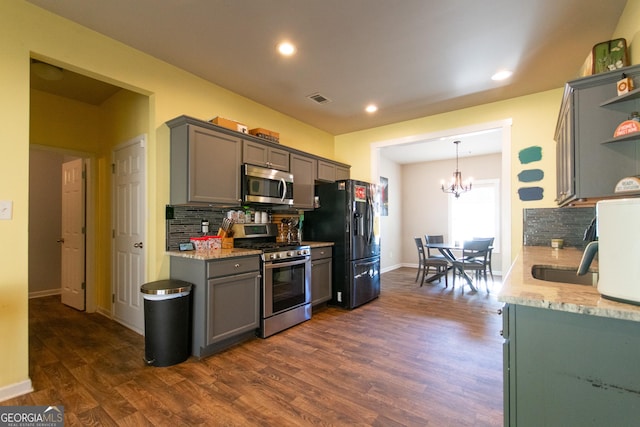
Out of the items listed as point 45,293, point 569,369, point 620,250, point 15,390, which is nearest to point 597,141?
point 620,250

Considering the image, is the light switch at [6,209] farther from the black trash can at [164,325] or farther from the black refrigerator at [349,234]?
the black refrigerator at [349,234]

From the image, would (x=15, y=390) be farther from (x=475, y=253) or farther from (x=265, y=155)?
(x=475, y=253)

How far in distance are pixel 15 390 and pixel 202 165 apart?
2.11 metres

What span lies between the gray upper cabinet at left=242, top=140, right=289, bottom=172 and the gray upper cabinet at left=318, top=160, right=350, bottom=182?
0.75 meters

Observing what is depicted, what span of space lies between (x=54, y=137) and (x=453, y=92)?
4.87 meters

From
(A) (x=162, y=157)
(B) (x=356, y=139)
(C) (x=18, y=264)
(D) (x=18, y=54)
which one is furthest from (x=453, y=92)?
(C) (x=18, y=264)

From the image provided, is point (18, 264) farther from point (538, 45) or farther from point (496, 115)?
point (496, 115)

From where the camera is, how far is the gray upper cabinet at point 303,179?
3.83 meters

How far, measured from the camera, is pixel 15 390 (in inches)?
76.8

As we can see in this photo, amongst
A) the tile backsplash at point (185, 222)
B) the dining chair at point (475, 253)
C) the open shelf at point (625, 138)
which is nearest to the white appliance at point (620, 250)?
the open shelf at point (625, 138)

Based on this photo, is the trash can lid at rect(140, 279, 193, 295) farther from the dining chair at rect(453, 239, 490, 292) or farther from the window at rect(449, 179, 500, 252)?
the window at rect(449, 179, 500, 252)

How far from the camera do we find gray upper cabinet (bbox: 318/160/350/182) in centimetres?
431

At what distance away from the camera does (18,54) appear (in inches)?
79.5

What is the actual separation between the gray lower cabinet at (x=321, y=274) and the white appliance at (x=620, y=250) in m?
2.86
